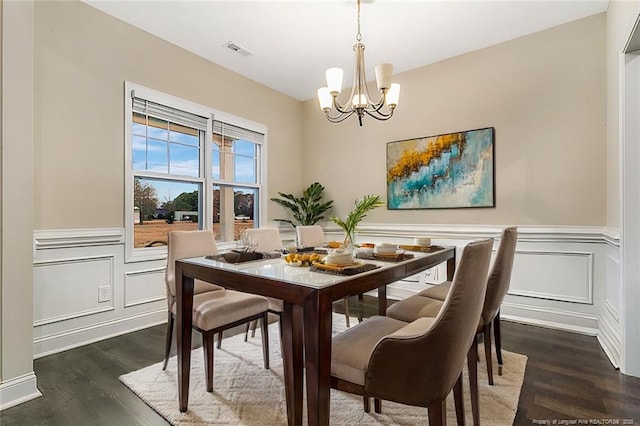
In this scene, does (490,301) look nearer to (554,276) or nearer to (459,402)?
(459,402)

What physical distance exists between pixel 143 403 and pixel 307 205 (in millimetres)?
3147

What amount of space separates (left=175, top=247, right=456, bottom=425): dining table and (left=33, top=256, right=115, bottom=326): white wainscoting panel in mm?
1479

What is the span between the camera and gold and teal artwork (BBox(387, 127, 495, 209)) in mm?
3457

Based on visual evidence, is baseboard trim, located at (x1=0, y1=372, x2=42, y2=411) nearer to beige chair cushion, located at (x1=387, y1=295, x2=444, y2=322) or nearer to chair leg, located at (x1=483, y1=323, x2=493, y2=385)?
beige chair cushion, located at (x1=387, y1=295, x2=444, y2=322)

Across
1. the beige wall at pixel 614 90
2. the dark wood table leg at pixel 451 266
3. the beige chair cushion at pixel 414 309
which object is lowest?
the beige chair cushion at pixel 414 309

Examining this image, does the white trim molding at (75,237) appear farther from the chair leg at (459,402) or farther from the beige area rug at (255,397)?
the chair leg at (459,402)

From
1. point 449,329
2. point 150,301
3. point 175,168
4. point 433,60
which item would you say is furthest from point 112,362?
point 433,60

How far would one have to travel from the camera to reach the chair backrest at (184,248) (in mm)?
2172

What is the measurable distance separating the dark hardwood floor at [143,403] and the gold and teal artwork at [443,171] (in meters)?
1.52

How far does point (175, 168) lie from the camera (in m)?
3.48

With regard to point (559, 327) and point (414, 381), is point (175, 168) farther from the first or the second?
point (559, 327)

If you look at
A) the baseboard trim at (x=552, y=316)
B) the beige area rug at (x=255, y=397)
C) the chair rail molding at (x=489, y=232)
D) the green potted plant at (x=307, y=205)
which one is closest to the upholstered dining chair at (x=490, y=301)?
the beige area rug at (x=255, y=397)

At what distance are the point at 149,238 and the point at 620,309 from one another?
4009mm

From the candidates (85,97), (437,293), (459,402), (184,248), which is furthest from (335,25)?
(459,402)
